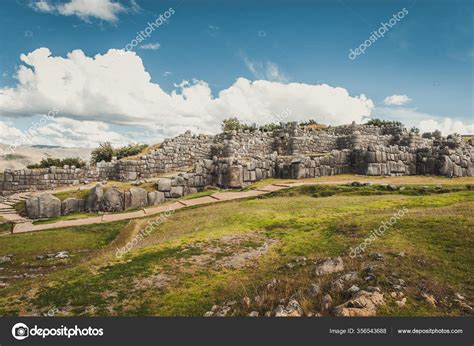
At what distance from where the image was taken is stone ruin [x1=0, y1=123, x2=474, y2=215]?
64.0 feet

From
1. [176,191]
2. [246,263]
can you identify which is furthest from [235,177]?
[246,263]

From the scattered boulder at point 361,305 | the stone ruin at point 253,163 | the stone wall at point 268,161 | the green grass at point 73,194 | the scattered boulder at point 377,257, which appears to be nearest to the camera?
the scattered boulder at point 361,305

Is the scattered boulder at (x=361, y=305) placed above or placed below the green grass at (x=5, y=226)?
above

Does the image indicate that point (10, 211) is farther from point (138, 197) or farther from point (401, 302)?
point (401, 302)

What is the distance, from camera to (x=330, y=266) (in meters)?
5.45

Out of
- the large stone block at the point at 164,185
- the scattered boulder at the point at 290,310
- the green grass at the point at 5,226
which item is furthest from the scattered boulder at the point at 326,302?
the large stone block at the point at 164,185

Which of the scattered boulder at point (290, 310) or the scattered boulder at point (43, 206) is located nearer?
the scattered boulder at point (290, 310)

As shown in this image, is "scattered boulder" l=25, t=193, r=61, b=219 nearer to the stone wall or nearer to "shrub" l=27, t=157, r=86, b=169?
the stone wall

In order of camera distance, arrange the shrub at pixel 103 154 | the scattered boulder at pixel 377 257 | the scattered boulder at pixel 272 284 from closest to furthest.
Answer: the scattered boulder at pixel 272 284 → the scattered boulder at pixel 377 257 → the shrub at pixel 103 154

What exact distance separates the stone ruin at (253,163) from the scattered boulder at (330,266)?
40.0ft

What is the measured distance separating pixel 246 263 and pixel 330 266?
1.67 m

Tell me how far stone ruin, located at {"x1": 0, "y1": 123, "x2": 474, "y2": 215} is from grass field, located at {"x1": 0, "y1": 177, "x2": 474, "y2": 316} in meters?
7.00

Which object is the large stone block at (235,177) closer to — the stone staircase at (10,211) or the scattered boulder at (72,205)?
the scattered boulder at (72,205)

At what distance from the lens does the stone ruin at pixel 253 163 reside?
1950cm
